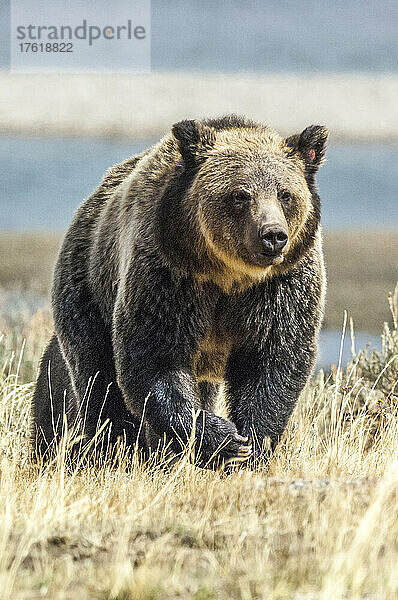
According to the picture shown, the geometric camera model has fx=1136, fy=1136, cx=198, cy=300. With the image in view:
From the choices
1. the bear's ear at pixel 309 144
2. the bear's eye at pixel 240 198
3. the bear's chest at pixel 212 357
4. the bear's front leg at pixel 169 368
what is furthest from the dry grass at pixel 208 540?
the bear's ear at pixel 309 144

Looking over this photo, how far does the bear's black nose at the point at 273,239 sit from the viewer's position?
6344 mm

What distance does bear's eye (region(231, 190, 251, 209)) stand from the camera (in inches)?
263

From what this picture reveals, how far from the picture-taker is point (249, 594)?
427 cm

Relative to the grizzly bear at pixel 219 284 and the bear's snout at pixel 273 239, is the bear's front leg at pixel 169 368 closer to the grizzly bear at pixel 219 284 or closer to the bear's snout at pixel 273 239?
the grizzly bear at pixel 219 284

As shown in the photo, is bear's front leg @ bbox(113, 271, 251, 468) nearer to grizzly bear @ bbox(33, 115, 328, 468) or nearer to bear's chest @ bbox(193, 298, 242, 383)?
grizzly bear @ bbox(33, 115, 328, 468)

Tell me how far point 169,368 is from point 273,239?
109cm

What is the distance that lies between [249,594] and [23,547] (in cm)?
99

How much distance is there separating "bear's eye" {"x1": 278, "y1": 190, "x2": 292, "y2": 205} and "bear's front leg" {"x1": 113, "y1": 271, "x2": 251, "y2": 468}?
2.57 ft

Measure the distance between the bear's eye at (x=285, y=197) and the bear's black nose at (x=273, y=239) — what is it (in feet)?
1.35

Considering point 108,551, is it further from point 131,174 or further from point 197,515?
point 131,174

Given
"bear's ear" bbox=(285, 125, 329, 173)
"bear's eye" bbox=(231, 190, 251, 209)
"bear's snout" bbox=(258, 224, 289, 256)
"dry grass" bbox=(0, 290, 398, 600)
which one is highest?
"bear's ear" bbox=(285, 125, 329, 173)

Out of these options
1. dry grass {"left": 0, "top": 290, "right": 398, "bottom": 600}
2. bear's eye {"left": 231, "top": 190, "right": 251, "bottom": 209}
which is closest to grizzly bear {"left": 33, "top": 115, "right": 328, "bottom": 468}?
bear's eye {"left": 231, "top": 190, "right": 251, "bottom": 209}

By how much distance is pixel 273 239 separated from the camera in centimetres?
636

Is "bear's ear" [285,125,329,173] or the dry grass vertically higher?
"bear's ear" [285,125,329,173]
